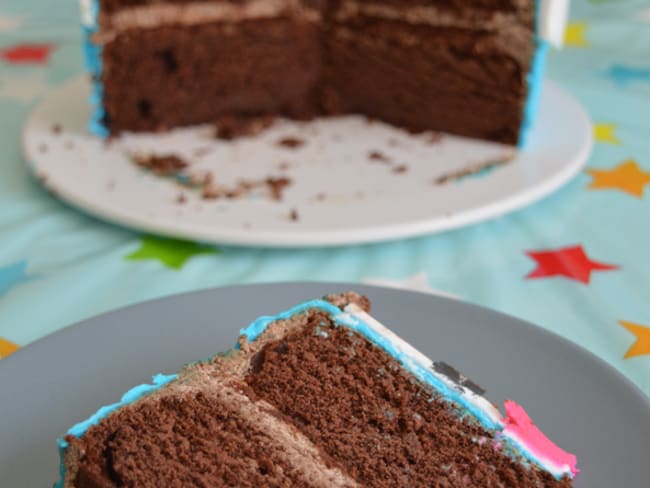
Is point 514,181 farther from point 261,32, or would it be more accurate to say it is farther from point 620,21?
point 620,21

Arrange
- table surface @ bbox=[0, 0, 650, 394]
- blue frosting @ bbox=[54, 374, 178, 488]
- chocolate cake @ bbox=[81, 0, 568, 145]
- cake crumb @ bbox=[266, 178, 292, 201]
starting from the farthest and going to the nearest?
chocolate cake @ bbox=[81, 0, 568, 145] < cake crumb @ bbox=[266, 178, 292, 201] < table surface @ bbox=[0, 0, 650, 394] < blue frosting @ bbox=[54, 374, 178, 488]

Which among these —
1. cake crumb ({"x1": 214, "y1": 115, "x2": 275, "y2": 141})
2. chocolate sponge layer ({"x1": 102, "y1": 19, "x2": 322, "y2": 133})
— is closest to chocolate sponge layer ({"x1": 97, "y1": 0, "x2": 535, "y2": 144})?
chocolate sponge layer ({"x1": 102, "y1": 19, "x2": 322, "y2": 133})

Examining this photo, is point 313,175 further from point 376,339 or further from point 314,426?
point 314,426

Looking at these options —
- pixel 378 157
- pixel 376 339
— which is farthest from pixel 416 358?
pixel 378 157

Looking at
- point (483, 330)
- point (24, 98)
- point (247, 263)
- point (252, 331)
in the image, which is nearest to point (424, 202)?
point (247, 263)

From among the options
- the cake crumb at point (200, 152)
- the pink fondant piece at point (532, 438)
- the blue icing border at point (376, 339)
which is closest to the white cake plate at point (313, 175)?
the cake crumb at point (200, 152)

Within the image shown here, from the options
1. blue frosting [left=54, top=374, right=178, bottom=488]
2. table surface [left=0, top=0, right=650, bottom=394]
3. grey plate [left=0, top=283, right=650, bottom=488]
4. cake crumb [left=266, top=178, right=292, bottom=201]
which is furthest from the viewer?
cake crumb [left=266, top=178, right=292, bottom=201]

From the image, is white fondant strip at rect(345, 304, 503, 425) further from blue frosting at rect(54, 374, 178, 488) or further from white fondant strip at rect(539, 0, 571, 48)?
white fondant strip at rect(539, 0, 571, 48)
